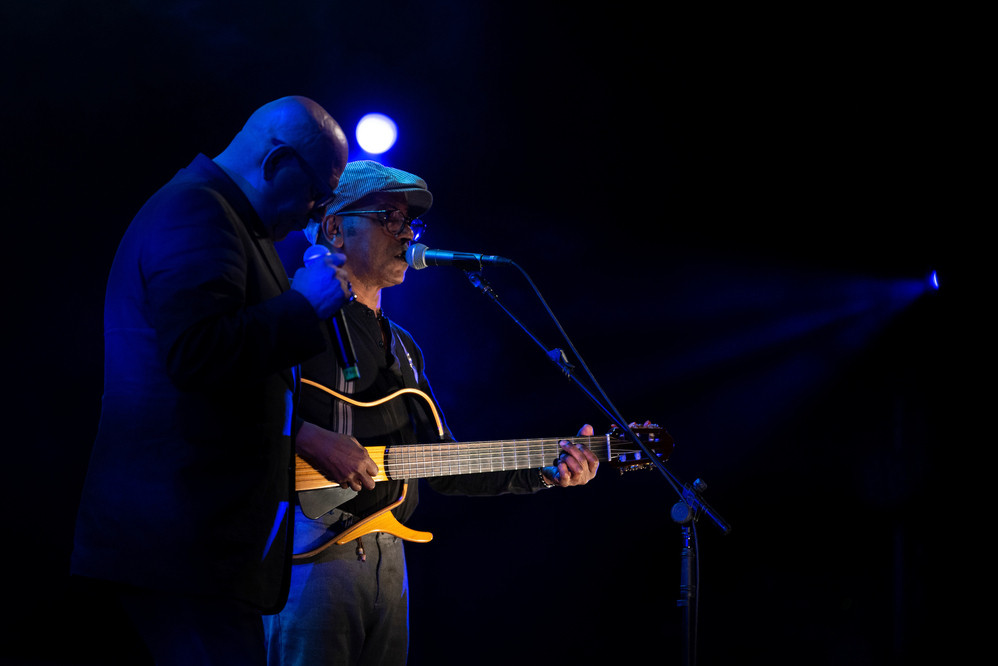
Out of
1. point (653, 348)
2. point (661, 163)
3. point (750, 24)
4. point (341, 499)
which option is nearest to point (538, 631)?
point (653, 348)

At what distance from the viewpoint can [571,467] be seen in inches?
114

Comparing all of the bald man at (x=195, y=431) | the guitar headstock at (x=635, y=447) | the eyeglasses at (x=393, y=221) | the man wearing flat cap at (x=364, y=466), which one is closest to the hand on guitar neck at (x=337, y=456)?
the man wearing flat cap at (x=364, y=466)

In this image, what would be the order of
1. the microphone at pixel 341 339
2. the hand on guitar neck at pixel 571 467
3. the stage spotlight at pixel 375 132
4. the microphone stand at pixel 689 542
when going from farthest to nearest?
the stage spotlight at pixel 375 132
the hand on guitar neck at pixel 571 467
the microphone stand at pixel 689 542
the microphone at pixel 341 339

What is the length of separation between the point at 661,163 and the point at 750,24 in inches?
37.6

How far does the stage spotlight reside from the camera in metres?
4.05

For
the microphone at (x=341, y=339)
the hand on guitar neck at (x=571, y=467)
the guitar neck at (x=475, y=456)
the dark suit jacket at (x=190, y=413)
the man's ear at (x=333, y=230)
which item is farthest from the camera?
the man's ear at (x=333, y=230)

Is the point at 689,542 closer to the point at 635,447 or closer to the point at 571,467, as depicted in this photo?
the point at 571,467

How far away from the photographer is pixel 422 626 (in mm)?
4098

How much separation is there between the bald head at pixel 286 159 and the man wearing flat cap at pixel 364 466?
0.56 meters

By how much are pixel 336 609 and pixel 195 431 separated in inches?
45.7

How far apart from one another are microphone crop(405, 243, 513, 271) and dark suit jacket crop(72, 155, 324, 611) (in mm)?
1198

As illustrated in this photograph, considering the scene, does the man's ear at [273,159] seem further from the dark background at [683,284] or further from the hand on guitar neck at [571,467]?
the dark background at [683,284]

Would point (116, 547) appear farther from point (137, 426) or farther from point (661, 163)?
point (661, 163)

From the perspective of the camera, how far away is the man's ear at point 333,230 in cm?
302
